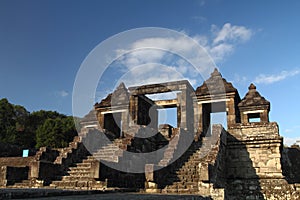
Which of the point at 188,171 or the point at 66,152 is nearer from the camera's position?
the point at 188,171

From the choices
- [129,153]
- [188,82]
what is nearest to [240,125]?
[129,153]

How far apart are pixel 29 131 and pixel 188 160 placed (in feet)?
107

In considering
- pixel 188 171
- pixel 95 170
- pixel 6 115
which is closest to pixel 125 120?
pixel 188 171

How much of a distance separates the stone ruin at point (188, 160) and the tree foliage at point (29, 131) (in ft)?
62.7

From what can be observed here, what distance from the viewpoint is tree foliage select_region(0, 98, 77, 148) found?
118 feet

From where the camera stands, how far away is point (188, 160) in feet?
42.7

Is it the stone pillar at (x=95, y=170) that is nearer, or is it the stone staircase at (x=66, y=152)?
the stone pillar at (x=95, y=170)

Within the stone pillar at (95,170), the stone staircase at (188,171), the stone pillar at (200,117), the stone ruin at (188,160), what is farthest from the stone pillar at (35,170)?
the stone pillar at (200,117)

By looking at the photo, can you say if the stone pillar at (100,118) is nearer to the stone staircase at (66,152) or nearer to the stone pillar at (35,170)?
the stone staircase at (66,152)

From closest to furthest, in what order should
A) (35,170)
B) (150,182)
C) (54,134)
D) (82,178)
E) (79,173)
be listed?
(150,182)
(35,170)
(82,178)
(79,173)
(54,134)

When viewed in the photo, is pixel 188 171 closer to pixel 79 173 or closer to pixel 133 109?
pixel 79 173

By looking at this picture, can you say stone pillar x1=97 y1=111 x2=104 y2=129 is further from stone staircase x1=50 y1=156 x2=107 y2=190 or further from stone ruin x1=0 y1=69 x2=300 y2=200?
stone staircase x1=50 y1=156 x2=107 y2=190

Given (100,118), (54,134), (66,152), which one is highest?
(100,118)

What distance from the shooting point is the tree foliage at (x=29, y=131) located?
3584 cm
